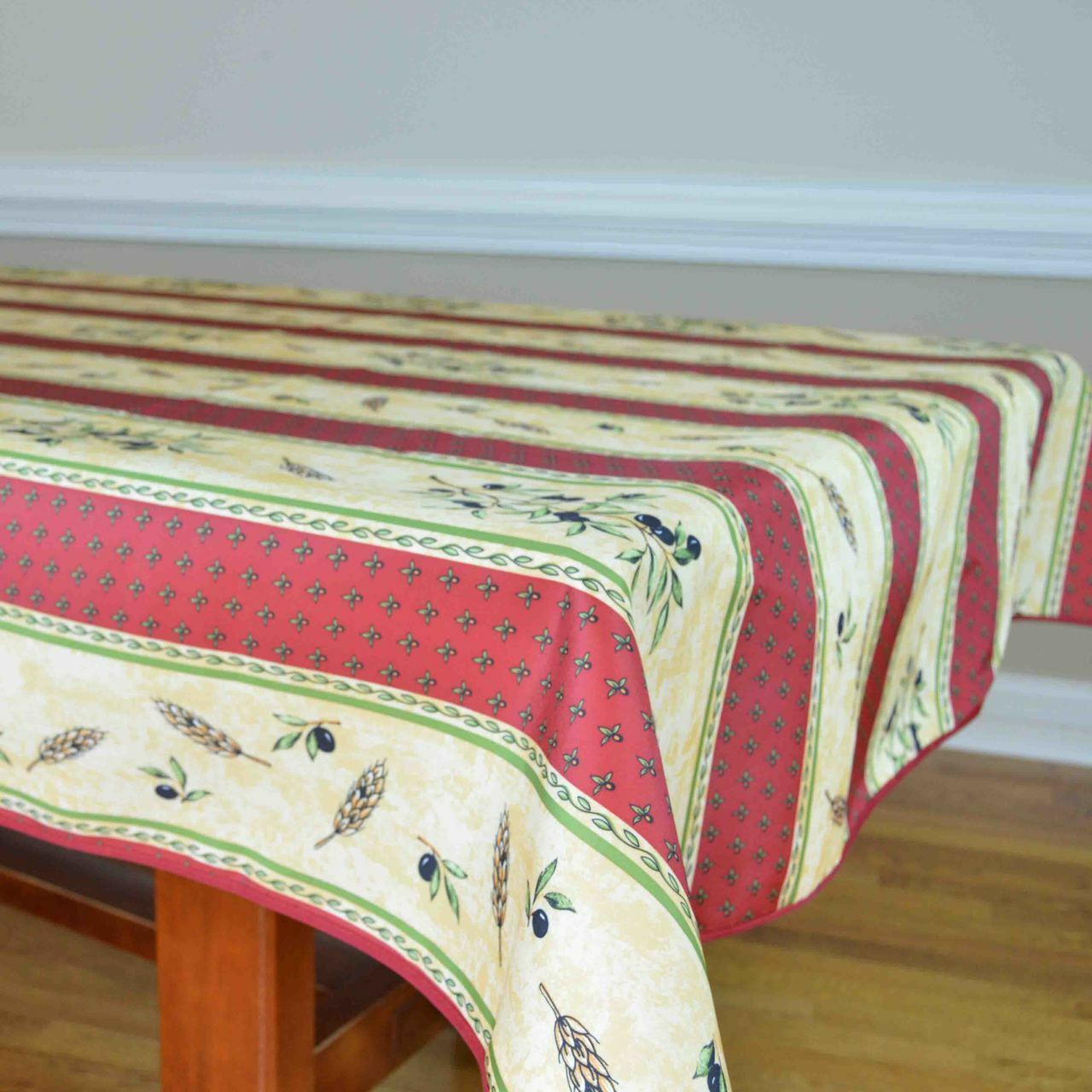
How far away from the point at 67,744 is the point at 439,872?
0.74 feet

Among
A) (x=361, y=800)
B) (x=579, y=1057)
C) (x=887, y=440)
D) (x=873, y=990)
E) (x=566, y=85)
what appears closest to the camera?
(x=579, y=1057)

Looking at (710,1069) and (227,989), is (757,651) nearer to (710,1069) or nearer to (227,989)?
(710,1069)

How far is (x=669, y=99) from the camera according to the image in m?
2.07

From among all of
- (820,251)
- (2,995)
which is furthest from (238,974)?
(820,251)

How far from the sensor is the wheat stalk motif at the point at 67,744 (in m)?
0.69

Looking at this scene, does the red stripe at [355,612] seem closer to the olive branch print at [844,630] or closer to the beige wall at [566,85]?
the olive branch print at [844,630]

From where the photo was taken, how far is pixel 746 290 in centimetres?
212

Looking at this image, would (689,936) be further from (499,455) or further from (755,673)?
(499,455)

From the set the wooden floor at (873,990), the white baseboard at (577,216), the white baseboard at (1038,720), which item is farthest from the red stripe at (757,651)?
the white baseboard at (1038,720)

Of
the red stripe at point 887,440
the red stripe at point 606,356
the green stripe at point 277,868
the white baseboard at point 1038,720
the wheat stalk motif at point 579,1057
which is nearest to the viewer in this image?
the wheat stalk motif at point 579,1057

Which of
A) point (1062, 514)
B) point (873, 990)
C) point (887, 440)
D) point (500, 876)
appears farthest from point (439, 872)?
point (1062, 514)

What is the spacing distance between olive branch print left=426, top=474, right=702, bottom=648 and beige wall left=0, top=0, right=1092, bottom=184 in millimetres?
1534

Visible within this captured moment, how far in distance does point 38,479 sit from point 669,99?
1610 millimetres

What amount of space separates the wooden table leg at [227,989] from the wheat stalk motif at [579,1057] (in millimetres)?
290
